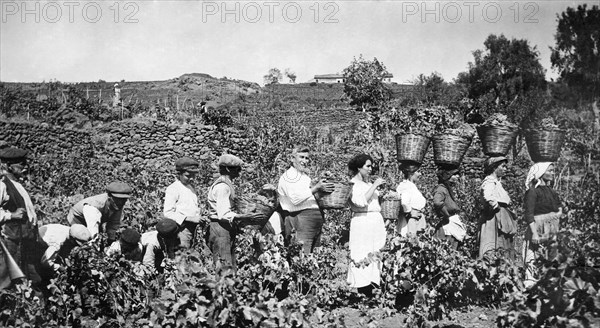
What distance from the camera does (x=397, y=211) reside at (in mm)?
4961

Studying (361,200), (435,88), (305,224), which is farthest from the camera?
(435,88)

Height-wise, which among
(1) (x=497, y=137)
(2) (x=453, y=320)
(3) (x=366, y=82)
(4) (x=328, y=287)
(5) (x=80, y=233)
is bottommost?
(2) (x=453, y=320)

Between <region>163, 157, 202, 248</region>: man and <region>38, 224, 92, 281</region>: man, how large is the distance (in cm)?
80

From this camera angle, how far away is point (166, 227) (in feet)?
14.7

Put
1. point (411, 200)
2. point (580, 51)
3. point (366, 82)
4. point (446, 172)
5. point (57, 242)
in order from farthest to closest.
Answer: point (366, 82), point (580, 51), point (446, 172), point (411, 200), point (57, 242)

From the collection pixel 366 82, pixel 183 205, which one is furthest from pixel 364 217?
pixel 366 82

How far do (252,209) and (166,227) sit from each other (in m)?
0.75

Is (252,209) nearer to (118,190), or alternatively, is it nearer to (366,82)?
(118,190)

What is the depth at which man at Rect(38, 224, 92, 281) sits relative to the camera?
3.93 m

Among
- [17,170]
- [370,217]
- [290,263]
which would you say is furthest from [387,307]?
[17,170]

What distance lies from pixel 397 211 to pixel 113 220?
2594 mm

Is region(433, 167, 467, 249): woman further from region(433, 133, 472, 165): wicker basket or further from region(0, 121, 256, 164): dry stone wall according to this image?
region(0, 121, 256, 164): dry stone wall

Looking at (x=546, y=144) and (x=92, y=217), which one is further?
(x=546, y=144)

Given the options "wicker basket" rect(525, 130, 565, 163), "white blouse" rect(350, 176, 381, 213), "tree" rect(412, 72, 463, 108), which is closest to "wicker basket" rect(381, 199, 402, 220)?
"white blouse" rect(350, 176, 381, 213)
